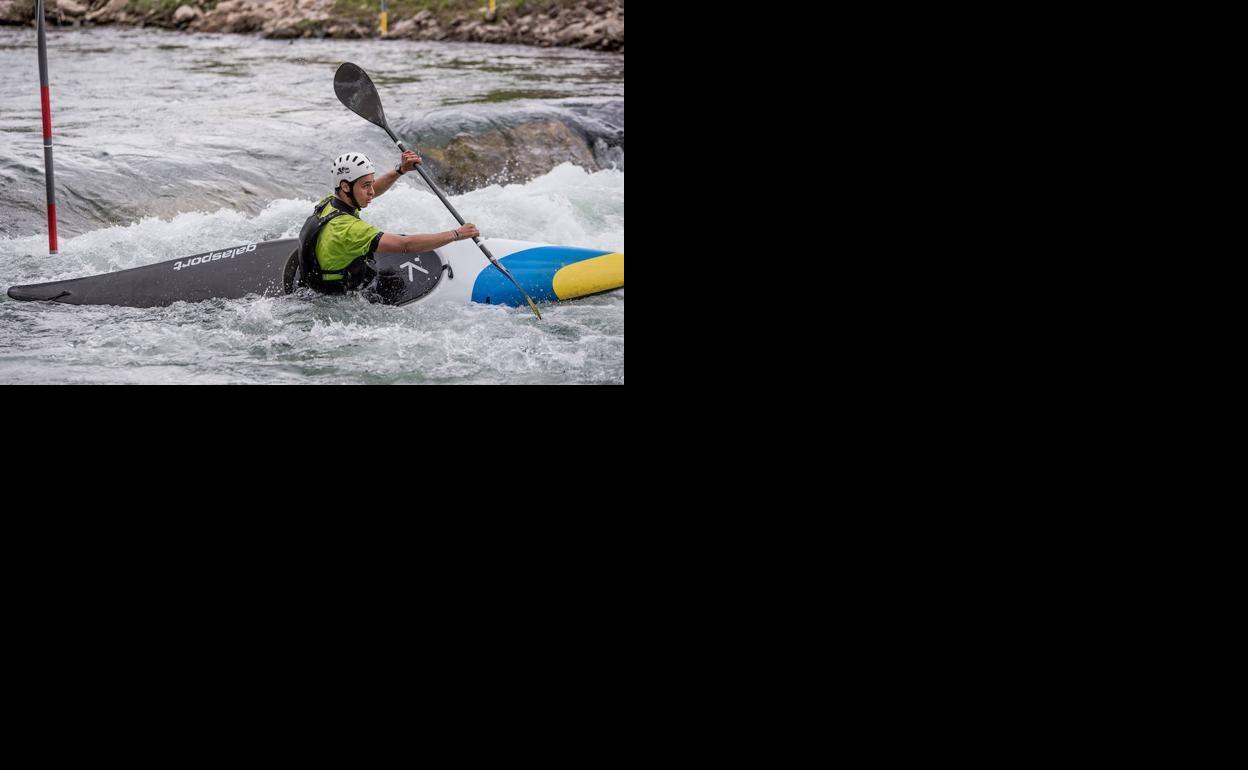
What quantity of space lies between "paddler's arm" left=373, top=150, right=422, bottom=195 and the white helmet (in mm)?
68

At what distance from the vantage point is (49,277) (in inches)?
94.3

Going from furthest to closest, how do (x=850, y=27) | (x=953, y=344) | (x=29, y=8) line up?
(x=29, y=8) → (x=953, y=344) → (x=850, y=27)

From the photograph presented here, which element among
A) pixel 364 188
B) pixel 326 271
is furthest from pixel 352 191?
pixel 326 271

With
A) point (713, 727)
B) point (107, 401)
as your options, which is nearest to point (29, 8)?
point (107, 401)

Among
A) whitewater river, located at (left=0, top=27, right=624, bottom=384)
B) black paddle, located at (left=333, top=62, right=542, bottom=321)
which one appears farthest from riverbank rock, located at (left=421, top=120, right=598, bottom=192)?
black paddle, located at (left=333, top=62, right=542, bottom=321)

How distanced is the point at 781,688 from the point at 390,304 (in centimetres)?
150

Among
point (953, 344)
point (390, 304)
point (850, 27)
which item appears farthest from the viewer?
point (390, 304)

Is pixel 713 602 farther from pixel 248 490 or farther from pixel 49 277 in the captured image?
pixel 49 277

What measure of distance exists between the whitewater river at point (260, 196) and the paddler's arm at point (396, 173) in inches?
6.6

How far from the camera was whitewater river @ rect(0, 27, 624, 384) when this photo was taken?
85.1 inches

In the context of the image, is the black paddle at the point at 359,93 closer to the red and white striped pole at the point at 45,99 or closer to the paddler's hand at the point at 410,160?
the paddler's hand at the point at 410,160

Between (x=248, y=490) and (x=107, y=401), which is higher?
(x=107, y=401)

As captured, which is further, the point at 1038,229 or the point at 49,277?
the point at 49,277

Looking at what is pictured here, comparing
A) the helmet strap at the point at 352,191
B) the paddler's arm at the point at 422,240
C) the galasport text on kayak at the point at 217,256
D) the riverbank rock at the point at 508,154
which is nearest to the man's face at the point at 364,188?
the helmet strap at the point at 352,191
